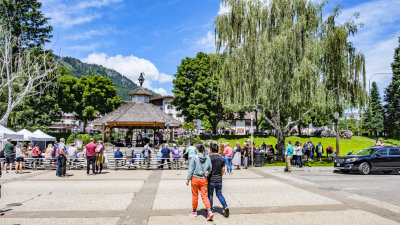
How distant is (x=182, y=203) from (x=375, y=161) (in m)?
13.6

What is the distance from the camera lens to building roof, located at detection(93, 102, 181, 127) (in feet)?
96.4

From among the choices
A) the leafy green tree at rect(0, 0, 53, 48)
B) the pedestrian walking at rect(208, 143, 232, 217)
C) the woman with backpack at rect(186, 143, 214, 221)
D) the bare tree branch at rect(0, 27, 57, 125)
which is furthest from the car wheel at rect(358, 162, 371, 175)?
the leafy green tree at rect(0, 0, 53, 48)

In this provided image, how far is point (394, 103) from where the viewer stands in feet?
177

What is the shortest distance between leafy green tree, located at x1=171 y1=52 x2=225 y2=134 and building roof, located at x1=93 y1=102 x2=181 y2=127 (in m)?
12.4

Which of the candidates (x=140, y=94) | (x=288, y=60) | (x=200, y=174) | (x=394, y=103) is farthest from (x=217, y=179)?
(x=394, y=103)

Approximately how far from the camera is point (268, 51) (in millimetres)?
20984

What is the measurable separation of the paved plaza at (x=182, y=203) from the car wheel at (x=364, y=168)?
14.5 ft

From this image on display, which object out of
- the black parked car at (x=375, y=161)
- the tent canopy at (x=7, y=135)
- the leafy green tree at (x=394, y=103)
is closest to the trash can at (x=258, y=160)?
the black parked car at (x=375, y=161)

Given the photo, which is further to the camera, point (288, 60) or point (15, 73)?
point (15, 73)

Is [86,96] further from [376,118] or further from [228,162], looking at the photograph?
[376,118]

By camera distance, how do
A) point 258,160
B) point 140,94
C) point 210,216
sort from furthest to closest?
point 140,94, point 258,160, point 210,216

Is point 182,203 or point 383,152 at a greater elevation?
point 383,152

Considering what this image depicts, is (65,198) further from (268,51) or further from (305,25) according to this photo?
(305,25)

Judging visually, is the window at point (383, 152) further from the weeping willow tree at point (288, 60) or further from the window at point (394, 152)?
the weeping willow tree at point (288, 60)
